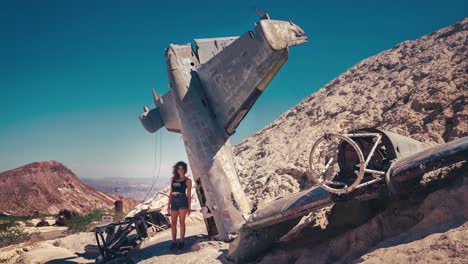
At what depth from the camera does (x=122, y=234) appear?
969cm

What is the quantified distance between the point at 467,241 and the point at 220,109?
21.9 ft

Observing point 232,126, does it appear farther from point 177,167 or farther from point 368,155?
point 368,155

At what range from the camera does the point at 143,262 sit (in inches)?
317

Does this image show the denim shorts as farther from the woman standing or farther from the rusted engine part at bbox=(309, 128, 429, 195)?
the rusted engine part at bbox=(309, 128, 429, 195)

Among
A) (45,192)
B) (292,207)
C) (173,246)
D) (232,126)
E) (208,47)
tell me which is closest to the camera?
(292,207)

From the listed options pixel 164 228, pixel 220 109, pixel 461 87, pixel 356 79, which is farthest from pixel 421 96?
pixel 164 228

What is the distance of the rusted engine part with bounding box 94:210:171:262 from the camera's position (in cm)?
937

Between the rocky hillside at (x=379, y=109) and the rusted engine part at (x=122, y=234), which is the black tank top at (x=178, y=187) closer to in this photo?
the rusted engine part at (x=122, y=234)

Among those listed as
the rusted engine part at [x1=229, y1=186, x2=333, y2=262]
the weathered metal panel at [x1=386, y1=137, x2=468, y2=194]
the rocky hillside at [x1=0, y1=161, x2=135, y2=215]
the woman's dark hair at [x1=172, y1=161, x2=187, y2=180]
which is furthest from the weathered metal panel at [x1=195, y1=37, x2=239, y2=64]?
the rocky hillside at [x1=0, y1=161, x2=135, y2=215]

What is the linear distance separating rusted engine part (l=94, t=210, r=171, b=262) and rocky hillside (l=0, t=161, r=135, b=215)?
117ft

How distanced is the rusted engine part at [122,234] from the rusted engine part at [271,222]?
12.0 ft

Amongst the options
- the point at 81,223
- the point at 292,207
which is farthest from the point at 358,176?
the point at 81,223

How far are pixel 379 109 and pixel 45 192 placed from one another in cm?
4334

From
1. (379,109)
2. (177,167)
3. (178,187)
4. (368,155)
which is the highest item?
(379,109)
